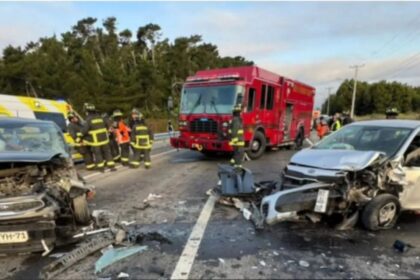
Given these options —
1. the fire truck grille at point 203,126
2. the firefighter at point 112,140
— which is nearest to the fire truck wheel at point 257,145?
the fire truck grille at point 203,126

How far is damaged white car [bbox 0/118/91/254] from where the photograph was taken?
430cm

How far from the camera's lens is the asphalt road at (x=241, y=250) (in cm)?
407

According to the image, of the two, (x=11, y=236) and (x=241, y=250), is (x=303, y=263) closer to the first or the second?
(x=241, y=250)

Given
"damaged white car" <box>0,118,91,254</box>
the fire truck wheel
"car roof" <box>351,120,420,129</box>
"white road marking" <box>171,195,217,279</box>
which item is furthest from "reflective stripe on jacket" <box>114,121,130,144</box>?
"car roof" <box>351,120,420,129</box>

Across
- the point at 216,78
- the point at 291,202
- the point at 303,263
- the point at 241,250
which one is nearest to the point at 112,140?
the point at 216,78

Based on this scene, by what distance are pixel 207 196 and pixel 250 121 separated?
5313mm

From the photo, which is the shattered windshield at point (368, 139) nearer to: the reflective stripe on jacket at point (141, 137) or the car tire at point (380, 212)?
the car tire at point (380, 212)

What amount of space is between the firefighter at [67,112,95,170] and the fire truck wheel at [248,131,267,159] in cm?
481

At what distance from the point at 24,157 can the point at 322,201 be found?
386 centimetres

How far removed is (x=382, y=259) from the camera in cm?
443

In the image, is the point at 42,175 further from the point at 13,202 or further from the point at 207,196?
the point at 207,196

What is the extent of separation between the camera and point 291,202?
509 centimetres

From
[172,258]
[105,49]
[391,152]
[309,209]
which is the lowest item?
[172,258]

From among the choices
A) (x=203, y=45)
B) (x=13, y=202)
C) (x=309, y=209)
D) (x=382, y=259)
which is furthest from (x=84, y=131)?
(x=203, y=45)
